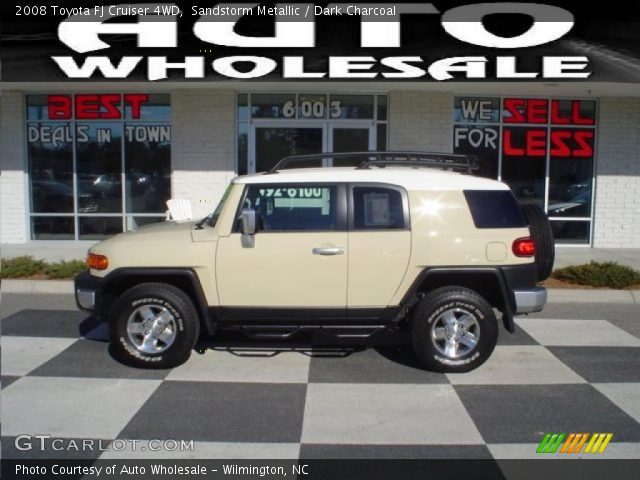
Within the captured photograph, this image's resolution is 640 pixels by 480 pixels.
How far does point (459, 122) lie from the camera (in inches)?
518

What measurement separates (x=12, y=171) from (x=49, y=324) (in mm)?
7126

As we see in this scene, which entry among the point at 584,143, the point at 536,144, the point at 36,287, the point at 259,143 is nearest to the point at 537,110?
the point at 536,144

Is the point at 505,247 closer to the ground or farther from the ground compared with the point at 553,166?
closer to the ground

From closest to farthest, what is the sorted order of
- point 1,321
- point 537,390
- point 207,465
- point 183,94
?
point 207,465
point 537,390
point 1,321
point 183,94

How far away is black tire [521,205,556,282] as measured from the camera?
6230mm

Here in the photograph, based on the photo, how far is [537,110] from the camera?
1327 cm

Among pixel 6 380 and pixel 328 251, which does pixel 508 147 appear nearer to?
pixel 328 251

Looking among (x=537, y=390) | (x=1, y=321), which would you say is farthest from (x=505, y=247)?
(x=1, y=321)

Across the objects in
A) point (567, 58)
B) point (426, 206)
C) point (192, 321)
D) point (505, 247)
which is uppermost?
point (567, 58)

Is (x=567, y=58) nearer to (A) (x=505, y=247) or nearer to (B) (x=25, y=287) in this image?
(A) (x=505, y=247)

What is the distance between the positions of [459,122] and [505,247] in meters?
7.91

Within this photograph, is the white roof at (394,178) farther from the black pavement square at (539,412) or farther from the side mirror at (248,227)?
the black pavement square at (539,412)

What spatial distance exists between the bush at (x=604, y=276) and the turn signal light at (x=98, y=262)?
22.9 ft

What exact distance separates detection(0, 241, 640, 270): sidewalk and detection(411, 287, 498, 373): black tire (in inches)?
227
